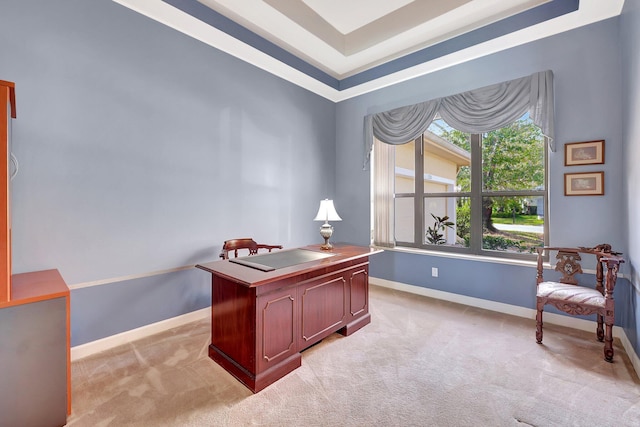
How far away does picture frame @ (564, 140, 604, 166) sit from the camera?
104 inches

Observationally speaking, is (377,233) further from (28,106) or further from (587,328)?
(28,106)

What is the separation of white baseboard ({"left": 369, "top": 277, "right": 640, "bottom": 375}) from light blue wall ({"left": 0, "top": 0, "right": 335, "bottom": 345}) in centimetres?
218

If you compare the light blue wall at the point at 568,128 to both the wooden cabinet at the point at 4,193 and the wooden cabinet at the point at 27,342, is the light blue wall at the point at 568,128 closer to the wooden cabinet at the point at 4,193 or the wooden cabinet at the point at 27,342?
the wooden cabinet at the point at 27,342

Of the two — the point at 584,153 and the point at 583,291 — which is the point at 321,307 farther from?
the point at 584,153

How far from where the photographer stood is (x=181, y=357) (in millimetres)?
2262

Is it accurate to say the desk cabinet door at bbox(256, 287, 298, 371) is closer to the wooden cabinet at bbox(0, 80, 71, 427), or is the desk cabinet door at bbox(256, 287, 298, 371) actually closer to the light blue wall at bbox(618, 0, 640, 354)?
the wooden cabinet at bbox(0, 80, 71, 427)

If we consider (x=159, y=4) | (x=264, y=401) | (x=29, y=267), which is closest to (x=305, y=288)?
(x=264, y=401)

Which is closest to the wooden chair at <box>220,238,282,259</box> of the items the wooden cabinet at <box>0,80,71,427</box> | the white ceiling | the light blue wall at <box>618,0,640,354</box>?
the wooden cabinet at <box>0,80,71,427</box>

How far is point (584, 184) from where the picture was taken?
2723 millimetres

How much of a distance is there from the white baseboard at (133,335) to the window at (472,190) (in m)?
2.83

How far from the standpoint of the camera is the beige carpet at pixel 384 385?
5.38 ft

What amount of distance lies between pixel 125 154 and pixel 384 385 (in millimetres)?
2798

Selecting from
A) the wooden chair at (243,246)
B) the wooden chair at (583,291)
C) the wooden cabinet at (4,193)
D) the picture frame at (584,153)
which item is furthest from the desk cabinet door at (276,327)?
the picture frame at (584,153)

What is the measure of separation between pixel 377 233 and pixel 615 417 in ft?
9.68
